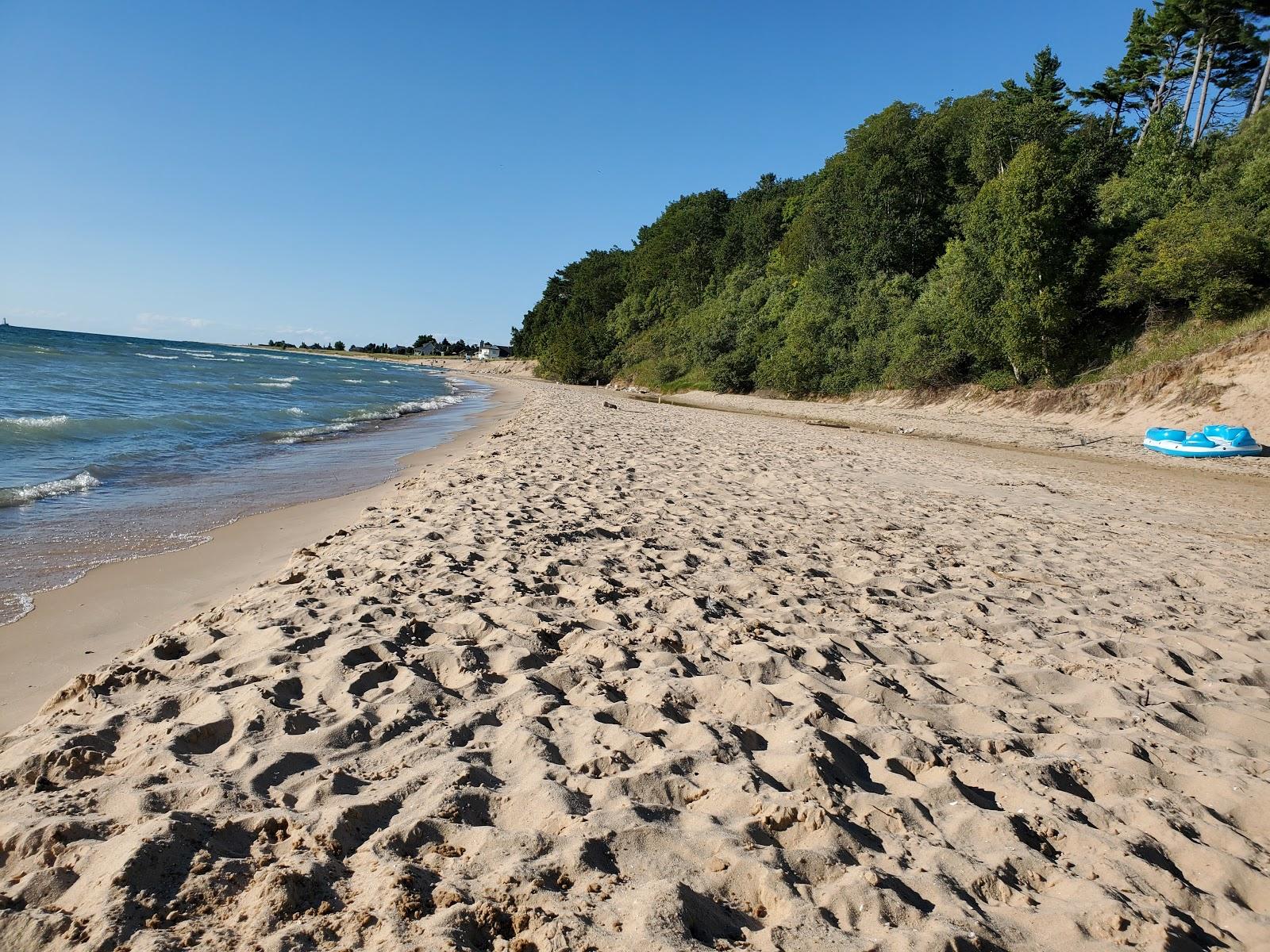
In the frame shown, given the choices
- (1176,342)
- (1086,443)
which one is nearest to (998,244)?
(1176,342)

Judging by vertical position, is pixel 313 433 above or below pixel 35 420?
below

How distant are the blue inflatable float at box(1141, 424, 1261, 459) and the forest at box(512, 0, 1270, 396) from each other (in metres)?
7.89

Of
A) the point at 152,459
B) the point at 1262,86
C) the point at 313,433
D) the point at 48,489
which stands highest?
the point at 1262,86

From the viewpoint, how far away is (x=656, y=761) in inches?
119

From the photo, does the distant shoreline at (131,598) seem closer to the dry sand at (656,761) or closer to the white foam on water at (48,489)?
the dry sand at (656,761)

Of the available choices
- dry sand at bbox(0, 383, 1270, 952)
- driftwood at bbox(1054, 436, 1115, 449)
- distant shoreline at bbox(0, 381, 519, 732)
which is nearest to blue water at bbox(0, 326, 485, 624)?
distant shoreline at bbox(0, 381, 519, 732)

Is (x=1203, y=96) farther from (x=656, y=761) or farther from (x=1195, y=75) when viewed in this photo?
(x=656, y=761)

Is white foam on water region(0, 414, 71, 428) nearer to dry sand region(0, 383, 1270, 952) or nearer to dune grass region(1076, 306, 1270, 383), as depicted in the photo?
dry sand region(0, 383, 1270, 952)

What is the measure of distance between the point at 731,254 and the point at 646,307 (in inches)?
459

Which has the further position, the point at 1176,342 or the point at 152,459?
the point at 1176,342

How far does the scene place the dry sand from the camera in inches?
86.0

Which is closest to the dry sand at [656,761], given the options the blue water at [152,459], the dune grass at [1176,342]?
the blue water at [152,459]

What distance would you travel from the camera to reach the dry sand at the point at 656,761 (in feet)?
7.17

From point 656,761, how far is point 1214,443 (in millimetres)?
17688
